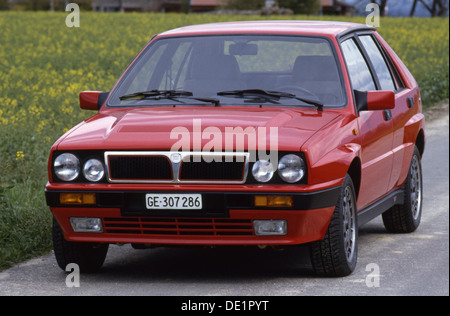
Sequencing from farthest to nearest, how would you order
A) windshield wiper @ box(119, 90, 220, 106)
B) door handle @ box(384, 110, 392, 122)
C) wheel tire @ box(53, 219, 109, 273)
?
door handle @ box(384, 110, 392, 122) < windshield wiper @ box(119, 90, 220, 106) < wheel tire @ box(53, 219, 109, 273)

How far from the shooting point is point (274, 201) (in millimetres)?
6070

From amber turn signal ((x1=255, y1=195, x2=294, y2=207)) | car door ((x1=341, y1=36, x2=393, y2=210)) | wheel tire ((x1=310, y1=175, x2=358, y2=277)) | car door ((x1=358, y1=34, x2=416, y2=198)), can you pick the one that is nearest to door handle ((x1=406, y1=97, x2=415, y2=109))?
car door ((x1=358, y1=34, x2=416, y2=198))

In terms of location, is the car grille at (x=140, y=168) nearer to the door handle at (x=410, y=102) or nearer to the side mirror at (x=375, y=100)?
the side mirror at (x=375, y=100)

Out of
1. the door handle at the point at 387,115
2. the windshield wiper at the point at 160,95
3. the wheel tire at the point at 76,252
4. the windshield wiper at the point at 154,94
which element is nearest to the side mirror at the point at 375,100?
the door handle at the point at 387,115

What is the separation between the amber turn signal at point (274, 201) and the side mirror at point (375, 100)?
137cm

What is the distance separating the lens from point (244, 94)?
23.2 feet

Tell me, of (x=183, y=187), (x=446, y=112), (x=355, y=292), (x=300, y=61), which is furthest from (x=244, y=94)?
(x=446, y=112)

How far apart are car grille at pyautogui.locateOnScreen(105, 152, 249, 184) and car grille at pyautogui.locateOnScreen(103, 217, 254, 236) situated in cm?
24

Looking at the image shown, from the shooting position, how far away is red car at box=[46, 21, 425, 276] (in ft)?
20.0

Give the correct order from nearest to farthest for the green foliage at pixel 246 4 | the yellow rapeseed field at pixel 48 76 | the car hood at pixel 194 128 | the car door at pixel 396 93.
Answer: the car hood at pixel 194 128, the yellow rapeseed field at pixel 48 76, the car door at pixel 396 93, the green foliage at pixel 246 4

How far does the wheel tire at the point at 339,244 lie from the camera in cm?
639

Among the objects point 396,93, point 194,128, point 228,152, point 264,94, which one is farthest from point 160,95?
point 396,93

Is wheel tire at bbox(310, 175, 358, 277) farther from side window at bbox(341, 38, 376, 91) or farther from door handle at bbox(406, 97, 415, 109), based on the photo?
door handle at bbox(406, 97, 415, 109)

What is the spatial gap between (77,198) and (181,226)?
67cm
